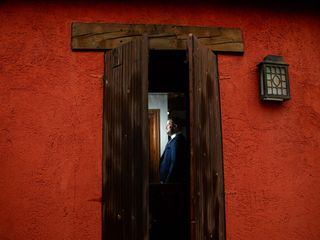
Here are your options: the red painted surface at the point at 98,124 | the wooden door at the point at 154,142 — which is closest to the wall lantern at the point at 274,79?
the red painted surface at the point at 98,124

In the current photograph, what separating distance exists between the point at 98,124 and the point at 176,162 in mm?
1411

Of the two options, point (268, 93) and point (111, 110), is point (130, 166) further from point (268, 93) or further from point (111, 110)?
point (268, 93)

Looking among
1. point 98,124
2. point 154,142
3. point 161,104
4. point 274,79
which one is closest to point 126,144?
point 98,124

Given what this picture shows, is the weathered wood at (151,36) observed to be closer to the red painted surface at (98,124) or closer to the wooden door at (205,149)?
the red painted surface at (98,124)

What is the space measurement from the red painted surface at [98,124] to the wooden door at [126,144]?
0.21 metres

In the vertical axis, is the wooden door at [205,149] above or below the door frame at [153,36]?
below

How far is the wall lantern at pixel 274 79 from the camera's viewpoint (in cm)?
350

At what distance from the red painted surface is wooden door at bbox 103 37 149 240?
0.21 metres

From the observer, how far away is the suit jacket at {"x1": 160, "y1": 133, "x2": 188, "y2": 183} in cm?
423

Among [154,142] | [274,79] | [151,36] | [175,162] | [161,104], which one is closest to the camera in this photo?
[151,36]

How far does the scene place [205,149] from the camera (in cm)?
291

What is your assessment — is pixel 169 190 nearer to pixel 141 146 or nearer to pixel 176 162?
pixel 176 162

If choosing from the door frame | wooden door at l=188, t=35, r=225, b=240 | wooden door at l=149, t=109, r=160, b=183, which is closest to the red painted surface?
the door frame

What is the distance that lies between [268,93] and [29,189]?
268 centimetres
